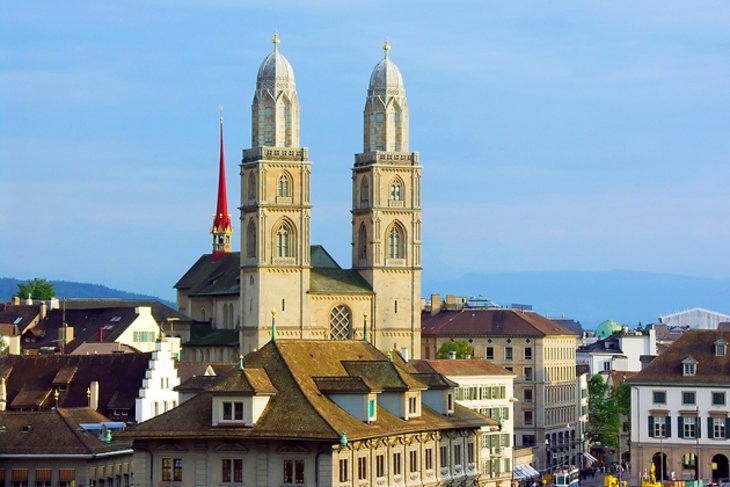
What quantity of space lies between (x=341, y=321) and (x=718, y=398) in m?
50.4

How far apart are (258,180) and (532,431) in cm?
3321

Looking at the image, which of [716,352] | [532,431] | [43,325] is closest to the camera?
[716,352]

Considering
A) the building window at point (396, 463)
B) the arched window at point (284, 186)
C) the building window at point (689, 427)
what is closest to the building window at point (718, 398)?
the building window at point (689, 427)

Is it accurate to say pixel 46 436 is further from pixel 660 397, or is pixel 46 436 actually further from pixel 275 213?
pixel 275 213

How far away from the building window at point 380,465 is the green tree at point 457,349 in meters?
101

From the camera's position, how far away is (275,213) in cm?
18750

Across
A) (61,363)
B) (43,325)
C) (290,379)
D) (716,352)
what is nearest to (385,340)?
(43,325)

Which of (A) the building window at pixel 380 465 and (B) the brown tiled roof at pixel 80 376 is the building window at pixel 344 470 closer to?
(A) the building window at pixel 380 465

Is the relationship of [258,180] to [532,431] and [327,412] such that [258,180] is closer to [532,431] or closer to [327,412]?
[532,431]

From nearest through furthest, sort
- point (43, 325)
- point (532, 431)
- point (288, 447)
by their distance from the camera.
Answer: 1. point (288, 447)
2. point (43, 325)
3. point (532, 431)

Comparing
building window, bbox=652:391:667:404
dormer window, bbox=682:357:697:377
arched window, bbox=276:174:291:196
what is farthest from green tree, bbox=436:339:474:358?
dormer window, bbox=682:357:697:377

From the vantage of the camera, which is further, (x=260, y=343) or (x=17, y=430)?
(x=260, y=343)

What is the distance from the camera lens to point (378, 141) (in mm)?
193375

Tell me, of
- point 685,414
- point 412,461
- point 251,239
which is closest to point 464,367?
point 685,414
